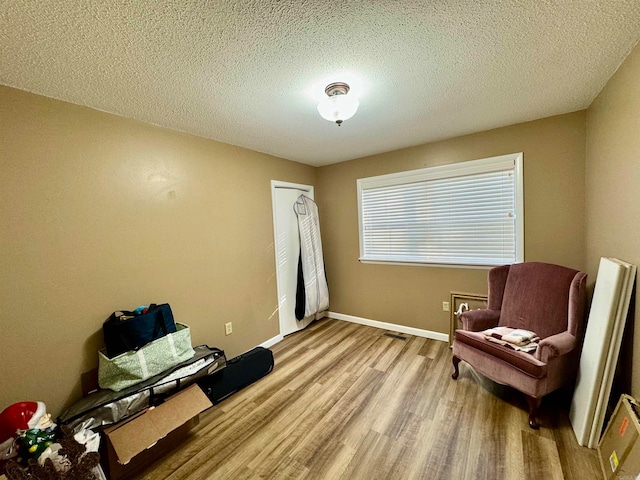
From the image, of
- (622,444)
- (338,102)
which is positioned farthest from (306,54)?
(622,444)

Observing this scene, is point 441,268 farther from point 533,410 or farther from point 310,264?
point 310,264

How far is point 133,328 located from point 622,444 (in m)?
2.79

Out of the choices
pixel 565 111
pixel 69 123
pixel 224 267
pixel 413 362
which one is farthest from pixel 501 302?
pixel 69 123

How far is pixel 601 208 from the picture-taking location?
1812 mm

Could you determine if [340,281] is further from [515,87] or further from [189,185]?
[515,87]

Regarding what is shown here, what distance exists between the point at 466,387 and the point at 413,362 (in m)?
0.51

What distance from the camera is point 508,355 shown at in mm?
1715

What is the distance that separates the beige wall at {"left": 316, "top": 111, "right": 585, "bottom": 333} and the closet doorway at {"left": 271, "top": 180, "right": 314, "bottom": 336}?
0.58 meters

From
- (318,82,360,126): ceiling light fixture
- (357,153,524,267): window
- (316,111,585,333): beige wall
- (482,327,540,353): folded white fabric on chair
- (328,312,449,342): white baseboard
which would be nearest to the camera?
(318,82,360,126): ceiling light fixture

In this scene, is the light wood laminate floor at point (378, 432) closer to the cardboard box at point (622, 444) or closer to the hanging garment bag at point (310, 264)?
the cardboard box at point (622, 444)

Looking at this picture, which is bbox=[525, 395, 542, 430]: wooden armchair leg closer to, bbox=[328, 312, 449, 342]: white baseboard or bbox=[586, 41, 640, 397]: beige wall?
bbox=[586, 41, 640, 397]: beige wall

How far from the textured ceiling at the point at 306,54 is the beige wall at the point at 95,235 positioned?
0.75ft

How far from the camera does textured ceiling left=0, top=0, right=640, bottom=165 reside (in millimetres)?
1030

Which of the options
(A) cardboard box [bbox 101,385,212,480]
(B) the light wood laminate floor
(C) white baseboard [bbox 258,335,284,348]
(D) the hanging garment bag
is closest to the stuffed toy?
(A) cardboard box [bbox 101,385,212,480]
